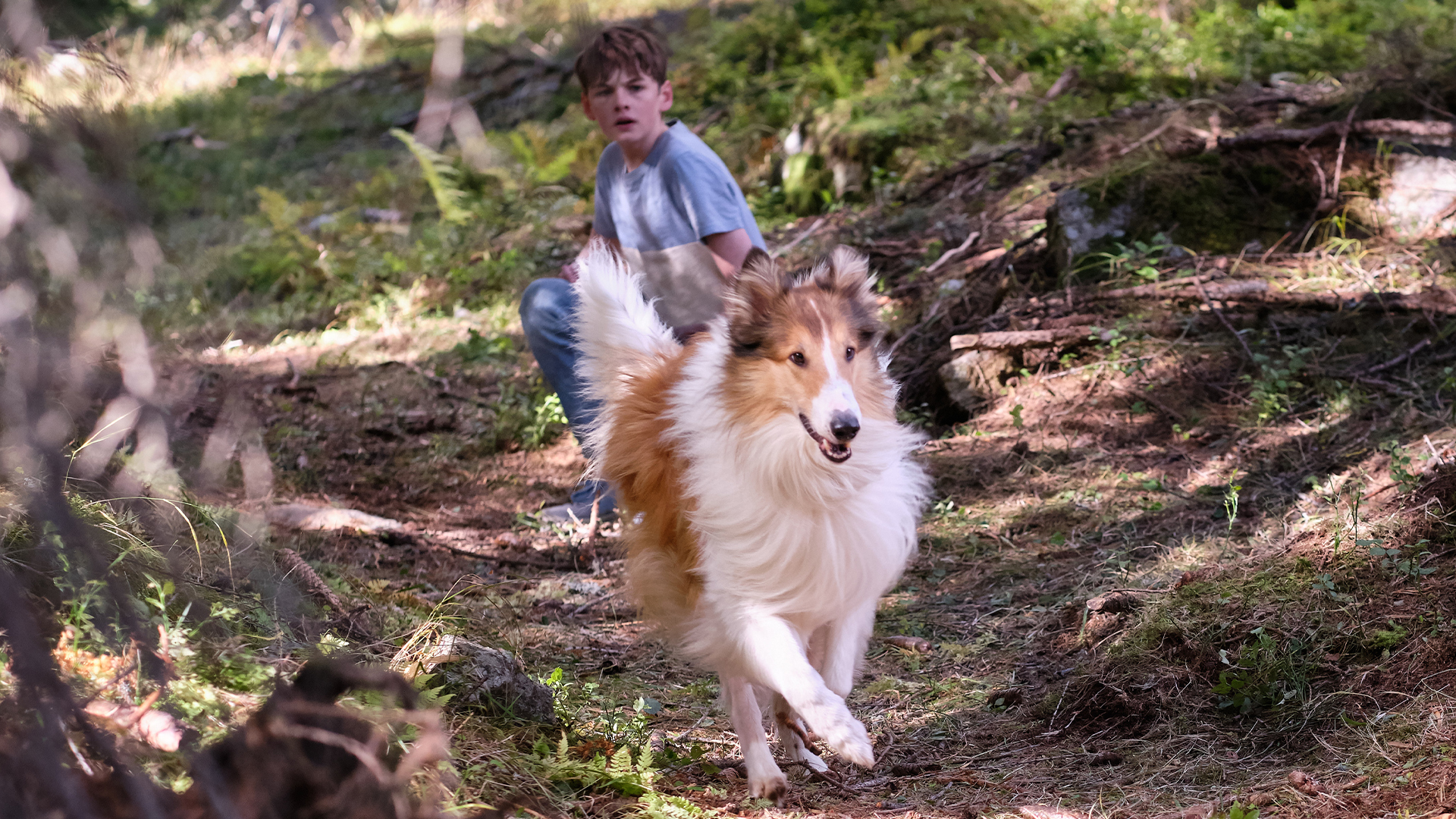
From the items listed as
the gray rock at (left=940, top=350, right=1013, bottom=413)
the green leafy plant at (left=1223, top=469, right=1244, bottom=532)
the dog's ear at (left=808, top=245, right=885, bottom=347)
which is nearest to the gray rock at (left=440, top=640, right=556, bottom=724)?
the dog's ear at (left=808, top=245, right=885, bottom=347)

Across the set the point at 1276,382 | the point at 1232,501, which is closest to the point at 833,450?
the point at 1232,501

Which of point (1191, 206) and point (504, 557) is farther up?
point (1191, 206)

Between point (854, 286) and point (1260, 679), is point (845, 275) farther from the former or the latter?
point (1260, 679)

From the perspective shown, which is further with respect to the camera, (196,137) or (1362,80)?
(196,137)

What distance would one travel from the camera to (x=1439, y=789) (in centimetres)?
254

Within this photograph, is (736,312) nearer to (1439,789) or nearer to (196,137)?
(1439,789)

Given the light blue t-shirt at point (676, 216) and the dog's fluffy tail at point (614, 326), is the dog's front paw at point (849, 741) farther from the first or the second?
the light blue t-shirt at point (676, 216)

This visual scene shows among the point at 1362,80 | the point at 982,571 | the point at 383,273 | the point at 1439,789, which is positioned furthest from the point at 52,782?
the point at 383,273

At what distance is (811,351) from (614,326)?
116cm

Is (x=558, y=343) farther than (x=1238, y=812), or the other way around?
(x=558, y=343)

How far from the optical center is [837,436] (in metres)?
3.07

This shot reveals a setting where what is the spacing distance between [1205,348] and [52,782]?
239 inches

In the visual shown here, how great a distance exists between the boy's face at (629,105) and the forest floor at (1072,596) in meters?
2.20

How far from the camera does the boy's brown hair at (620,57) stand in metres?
4.85
